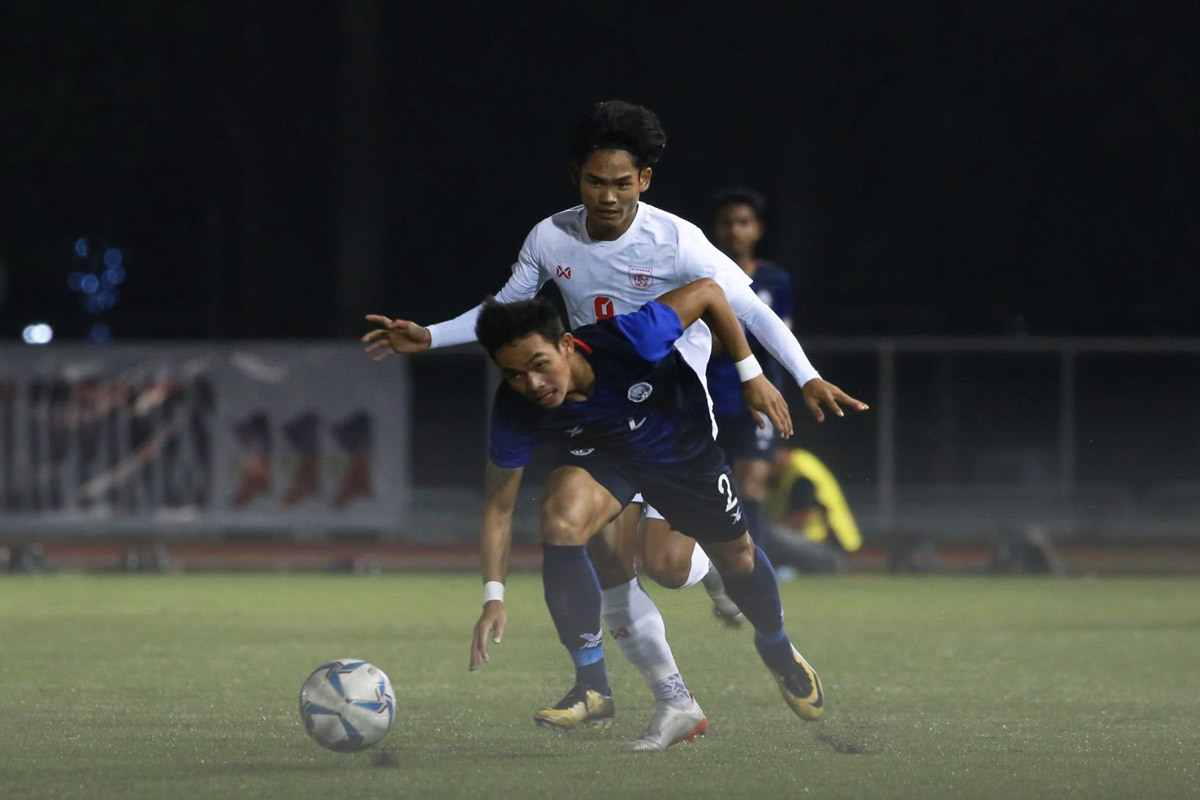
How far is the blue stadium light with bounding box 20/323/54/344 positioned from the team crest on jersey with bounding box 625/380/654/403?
33.1 meters

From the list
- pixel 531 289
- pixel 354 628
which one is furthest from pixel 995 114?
pixel 531 289

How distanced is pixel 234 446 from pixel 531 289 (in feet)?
37.2

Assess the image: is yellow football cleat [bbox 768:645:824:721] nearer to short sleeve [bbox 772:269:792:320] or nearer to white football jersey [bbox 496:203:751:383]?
white football jersey [bbox 496:203:751:383]

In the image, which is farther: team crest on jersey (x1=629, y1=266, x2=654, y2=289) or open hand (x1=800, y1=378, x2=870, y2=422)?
team crest on jersey (x1=629, y1=266, x2=654, y2=289)

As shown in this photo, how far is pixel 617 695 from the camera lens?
27.1 feet

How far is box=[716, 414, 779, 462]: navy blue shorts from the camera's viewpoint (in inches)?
423

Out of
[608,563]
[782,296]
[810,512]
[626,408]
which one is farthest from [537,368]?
[810,512]

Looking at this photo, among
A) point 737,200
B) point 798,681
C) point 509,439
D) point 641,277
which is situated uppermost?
point 737,200

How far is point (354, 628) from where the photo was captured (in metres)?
11.7

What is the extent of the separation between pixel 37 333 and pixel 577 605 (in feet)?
111

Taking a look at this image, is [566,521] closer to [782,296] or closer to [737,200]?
[737,200]

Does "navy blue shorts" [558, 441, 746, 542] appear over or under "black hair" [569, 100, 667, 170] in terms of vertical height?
under

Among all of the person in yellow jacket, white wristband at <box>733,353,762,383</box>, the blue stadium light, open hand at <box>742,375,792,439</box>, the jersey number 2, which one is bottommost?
the person in yellow jacket

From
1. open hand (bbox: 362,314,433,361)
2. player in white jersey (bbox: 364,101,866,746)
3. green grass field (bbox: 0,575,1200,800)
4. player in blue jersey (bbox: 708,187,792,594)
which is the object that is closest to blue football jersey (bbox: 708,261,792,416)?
player in blue jersey (bbox: 708,187,792,594)
